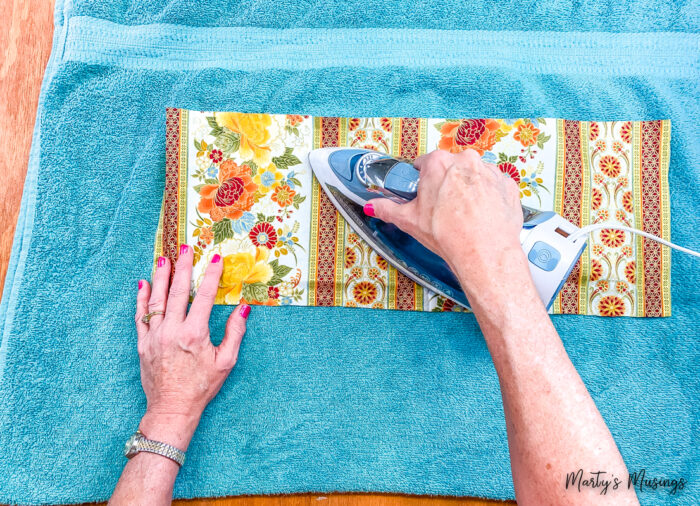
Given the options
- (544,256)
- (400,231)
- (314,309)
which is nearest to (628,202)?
(544,256)

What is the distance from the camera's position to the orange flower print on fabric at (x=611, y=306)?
918mm

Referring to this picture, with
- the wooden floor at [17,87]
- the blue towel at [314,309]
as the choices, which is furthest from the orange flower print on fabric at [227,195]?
the wooden floor at [17,87]

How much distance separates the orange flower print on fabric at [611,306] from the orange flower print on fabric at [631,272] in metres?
0.04

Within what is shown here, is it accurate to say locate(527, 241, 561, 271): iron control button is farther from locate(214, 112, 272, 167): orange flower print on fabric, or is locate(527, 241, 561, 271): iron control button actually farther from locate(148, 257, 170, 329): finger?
locate(148, 257, 170, 329): finger

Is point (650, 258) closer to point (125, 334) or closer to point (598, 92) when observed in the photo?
point (598, 92)

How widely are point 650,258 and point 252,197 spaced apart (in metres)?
0.81

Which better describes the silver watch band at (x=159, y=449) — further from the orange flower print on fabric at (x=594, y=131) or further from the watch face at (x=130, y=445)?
the orange flower print on fabric at (x=594, y=131)

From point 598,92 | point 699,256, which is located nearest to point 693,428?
point 699,256

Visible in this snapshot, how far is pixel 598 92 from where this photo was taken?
3.09 ft

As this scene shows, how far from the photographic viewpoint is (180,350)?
0.86 meters

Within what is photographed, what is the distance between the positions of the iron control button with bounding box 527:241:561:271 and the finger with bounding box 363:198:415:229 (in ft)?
0.73

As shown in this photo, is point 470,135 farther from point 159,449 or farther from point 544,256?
point 159,449

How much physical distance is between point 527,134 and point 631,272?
13.7 inches

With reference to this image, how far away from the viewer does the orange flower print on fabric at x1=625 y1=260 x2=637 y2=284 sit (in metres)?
0.92
